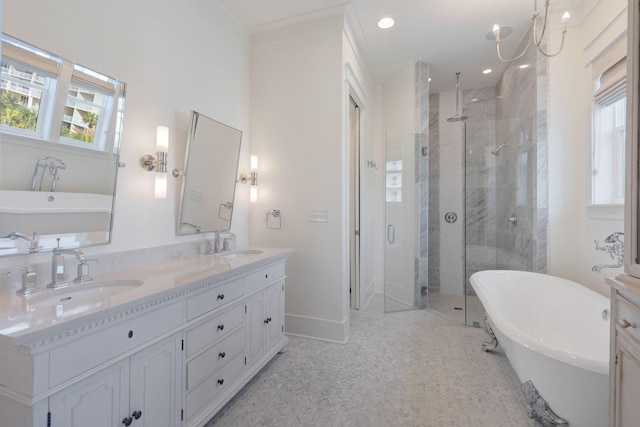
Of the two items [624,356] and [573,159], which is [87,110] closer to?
[624,356]

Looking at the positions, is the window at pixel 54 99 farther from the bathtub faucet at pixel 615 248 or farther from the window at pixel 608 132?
the window at pixel 608 132

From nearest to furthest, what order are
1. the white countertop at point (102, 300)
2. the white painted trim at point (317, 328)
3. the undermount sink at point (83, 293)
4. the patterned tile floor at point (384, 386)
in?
the white countertop at point (102, 300), the undermount sink at point (83, 293), the patterned tile floor at point (384, 386), the white painted trim at point (317, 328)

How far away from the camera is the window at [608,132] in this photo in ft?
7.31

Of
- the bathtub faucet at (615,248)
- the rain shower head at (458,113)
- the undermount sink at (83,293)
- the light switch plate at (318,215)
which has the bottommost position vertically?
the undermount sink at (83,293)

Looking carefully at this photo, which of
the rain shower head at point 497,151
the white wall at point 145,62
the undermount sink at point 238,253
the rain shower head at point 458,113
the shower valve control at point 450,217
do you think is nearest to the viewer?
the white wall at point 145,62

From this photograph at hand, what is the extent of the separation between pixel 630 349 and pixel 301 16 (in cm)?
307

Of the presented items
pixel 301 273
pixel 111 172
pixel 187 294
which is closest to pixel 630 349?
pixel 187 294

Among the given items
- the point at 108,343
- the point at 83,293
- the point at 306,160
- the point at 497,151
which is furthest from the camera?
the point at 497,151

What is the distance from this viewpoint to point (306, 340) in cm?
272

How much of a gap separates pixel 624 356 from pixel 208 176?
2516mm

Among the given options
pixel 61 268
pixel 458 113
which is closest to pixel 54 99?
pixel 61 268

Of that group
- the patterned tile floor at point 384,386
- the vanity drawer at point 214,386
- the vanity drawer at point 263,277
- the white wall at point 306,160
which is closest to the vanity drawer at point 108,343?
the vanity drawer at point 214,386

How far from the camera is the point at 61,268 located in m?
1.38

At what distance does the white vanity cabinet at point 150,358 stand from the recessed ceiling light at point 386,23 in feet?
8.19
